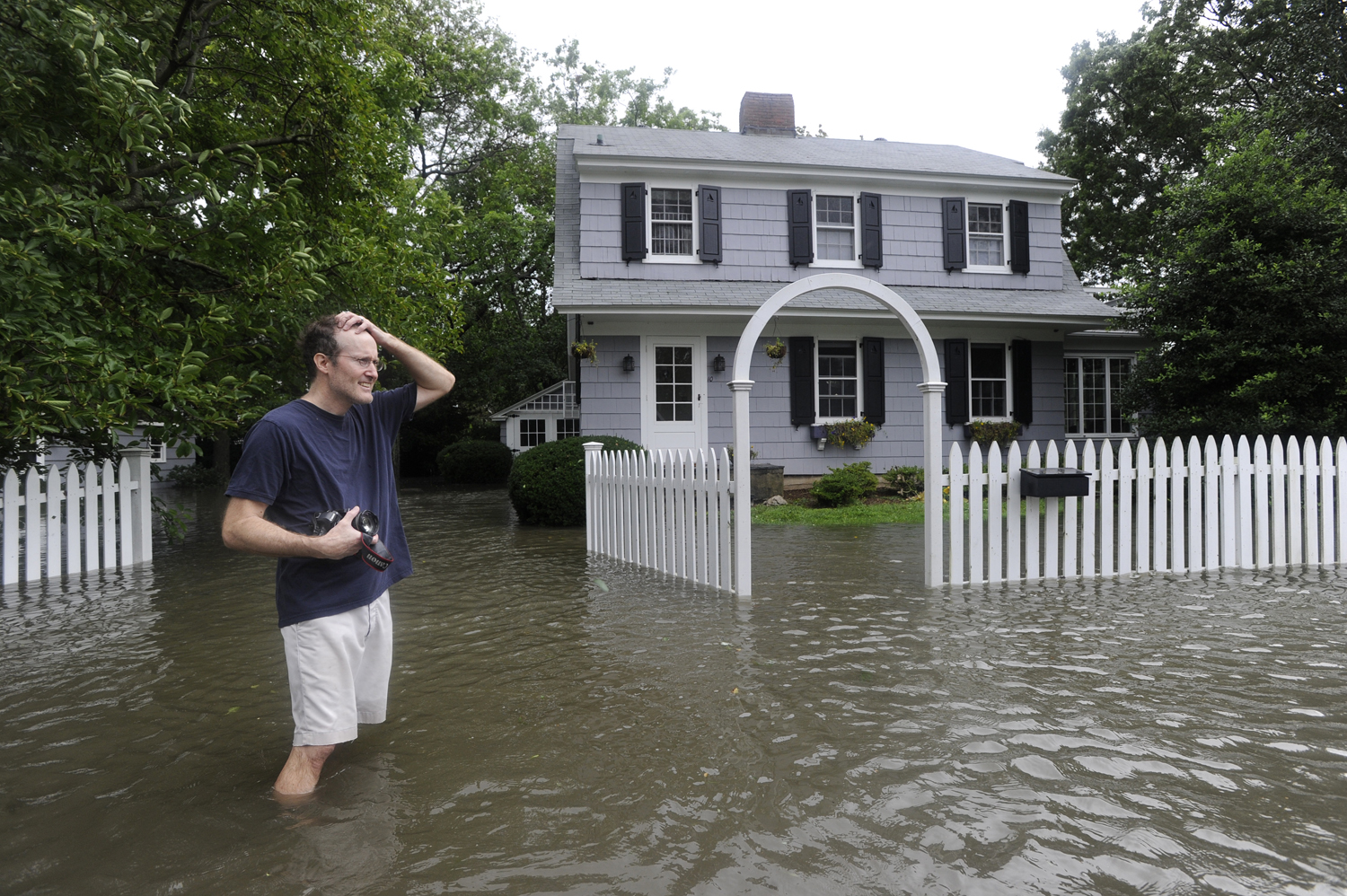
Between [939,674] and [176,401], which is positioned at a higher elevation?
[176,401]

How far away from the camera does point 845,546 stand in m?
9.77

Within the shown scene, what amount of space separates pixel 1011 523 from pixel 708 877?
5.41m

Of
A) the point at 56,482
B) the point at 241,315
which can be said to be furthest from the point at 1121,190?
the point at 56,482

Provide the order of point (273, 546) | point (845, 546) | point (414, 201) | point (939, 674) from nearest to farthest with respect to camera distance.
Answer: point (273, 546) < point (939, 674) < point (845, 546) < point (414, 201)

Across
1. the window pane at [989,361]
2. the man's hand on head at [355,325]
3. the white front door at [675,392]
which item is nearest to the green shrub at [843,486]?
the white front door at [675,392]

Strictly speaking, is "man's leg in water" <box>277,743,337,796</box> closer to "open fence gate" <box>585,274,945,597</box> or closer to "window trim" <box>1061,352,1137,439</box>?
"open fence gate" <box>585,274,945,597</box>

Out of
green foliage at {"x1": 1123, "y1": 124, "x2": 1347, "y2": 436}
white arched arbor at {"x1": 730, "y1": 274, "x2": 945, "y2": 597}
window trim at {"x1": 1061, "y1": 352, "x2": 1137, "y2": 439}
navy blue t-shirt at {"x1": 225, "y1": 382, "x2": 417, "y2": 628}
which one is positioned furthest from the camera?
window trim at {"x1": 1061, "y1": 352, "x2": 1137, "y2": 439}

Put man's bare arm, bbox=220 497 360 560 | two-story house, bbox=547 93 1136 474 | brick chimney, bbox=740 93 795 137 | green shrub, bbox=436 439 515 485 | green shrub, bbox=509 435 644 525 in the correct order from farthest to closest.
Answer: green shrub, bbox=436 439 515 485
brick chimney, bbox=740 93 795 137
two-story house, bbox=547 93 1136 474
green shrub, bbox=509 435 644 525
man's bare arm, bbox=220 497 360 560

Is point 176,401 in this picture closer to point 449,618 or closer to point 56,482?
point 56,482

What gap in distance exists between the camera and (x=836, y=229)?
16.3 metres

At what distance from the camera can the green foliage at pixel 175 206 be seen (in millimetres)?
6746

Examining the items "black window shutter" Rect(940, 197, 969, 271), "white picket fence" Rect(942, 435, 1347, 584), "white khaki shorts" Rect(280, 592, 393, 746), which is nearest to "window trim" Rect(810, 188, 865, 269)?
"black window shutter" Rect(940, 197, 969, 271)

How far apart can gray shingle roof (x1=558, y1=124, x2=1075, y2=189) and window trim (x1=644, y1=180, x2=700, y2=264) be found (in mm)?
524

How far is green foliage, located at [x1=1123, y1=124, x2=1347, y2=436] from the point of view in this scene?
11.9m
